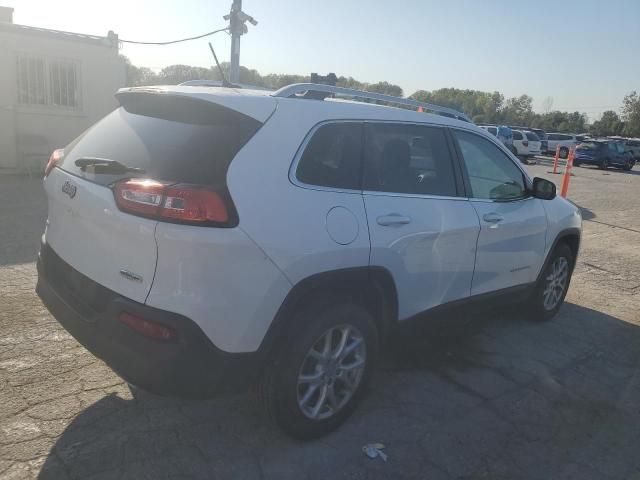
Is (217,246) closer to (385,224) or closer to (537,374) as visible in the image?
(385,224)

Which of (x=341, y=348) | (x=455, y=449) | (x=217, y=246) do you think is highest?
(x=217, y=246)

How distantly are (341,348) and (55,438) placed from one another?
5.06 ft

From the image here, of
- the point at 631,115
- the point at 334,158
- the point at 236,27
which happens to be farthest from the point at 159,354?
the point at 631,115

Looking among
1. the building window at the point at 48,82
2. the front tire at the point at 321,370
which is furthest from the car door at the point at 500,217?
the building window at the point at 48,82

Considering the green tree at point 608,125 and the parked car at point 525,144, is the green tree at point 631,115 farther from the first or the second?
the parked car at point 525,144

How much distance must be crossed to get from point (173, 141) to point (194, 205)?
461mm

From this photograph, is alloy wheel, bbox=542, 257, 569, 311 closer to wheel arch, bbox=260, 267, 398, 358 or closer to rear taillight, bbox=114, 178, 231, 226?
wheel arch, bbox=260, 267, 398, 358

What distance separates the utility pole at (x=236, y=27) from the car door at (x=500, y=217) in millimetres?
8343

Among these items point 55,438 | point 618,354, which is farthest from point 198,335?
point 618,354

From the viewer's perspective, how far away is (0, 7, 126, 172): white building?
1082 cm

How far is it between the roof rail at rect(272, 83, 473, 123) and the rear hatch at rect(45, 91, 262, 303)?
0.51 metres

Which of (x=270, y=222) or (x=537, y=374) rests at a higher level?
(x=270, y=222)

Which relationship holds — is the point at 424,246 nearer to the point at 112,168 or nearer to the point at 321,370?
the point at 321,370

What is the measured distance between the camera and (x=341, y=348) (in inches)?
115
